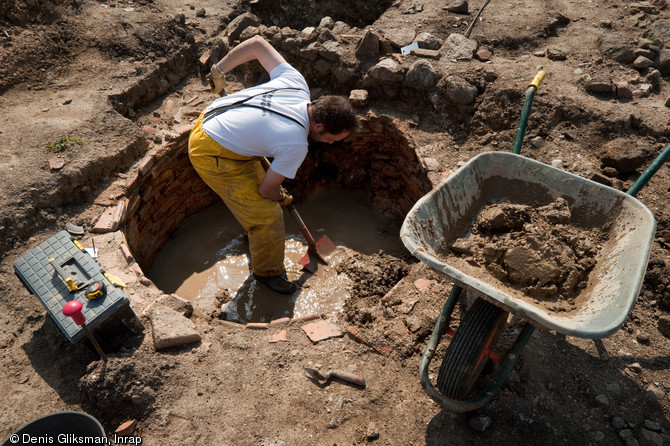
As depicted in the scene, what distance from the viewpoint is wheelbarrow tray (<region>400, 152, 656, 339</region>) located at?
6.57ft

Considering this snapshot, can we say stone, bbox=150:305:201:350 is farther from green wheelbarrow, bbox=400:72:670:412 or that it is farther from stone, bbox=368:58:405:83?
stone, bbox=368:58:405:83

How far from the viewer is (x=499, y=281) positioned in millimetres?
2467

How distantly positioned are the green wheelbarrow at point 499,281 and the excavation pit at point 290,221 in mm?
1261

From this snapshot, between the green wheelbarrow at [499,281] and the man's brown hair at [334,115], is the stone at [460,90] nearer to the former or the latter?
the green wheelbarrow at [499,281]

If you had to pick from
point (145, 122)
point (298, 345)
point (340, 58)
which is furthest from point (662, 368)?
point (145, 122)

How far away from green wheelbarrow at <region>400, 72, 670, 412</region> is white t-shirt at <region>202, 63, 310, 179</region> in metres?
1.11

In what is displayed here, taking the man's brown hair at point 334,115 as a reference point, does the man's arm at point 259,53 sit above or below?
above

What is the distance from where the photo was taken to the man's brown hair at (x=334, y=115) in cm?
308

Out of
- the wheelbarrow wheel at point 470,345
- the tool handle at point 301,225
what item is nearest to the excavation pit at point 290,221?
the tool handle at point 301,225

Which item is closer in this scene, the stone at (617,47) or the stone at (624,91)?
the stone at (624,91)

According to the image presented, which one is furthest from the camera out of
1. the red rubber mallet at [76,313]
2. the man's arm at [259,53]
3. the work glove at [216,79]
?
the work glove at [216,79]

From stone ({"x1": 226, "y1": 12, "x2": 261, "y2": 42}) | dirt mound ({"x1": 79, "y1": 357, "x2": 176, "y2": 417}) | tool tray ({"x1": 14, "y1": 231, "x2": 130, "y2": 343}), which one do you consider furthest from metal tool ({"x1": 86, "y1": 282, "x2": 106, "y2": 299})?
stone ({"x1": 226, "y1": 12, "x2": 261, "y2": 42})

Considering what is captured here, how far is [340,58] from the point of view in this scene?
4723 millimetres

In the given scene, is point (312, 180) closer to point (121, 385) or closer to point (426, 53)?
point (426, 53)
